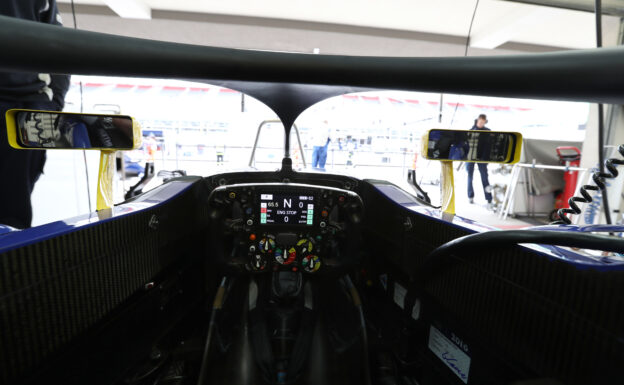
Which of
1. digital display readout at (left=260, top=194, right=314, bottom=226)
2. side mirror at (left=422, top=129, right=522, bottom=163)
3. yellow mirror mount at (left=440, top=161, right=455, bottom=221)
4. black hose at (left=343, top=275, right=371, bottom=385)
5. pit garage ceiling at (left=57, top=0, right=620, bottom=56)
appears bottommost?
black hose at (left=343, top=275, right=371, bottom=385)

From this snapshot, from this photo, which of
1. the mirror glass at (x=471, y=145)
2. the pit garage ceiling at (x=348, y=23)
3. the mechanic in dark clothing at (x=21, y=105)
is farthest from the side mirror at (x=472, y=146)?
the pit garage ceiling at (x=348, y=23)

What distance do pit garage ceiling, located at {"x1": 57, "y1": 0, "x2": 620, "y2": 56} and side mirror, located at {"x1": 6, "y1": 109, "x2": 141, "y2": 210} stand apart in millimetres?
3295

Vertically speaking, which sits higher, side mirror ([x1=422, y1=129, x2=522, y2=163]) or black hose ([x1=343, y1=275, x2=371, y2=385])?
side mirror ([x1=422, y1=129, x2=522, y2=163])

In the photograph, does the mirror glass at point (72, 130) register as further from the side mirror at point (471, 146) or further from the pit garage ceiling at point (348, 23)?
the pit garage ceiling at point (348, 23)

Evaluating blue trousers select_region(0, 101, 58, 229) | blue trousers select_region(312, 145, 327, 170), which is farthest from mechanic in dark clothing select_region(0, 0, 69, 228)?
blue trousers select_region(312, 145, 327, 170)

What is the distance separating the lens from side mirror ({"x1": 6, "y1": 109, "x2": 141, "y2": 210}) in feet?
2.82

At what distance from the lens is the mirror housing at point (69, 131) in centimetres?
86

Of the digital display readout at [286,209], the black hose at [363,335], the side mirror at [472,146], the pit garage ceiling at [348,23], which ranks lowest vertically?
the black hose at [363,335]

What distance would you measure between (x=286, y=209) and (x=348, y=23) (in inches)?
149

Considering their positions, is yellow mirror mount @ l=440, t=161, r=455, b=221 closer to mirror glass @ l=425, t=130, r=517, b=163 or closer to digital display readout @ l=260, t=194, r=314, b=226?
mirror glass @ l=425, t=130, r=517, b=163

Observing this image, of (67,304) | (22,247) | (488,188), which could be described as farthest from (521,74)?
(488,188)

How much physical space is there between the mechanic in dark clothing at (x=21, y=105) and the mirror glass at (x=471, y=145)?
200 cm

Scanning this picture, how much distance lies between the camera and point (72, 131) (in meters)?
0.91

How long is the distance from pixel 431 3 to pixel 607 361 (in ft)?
13.1
